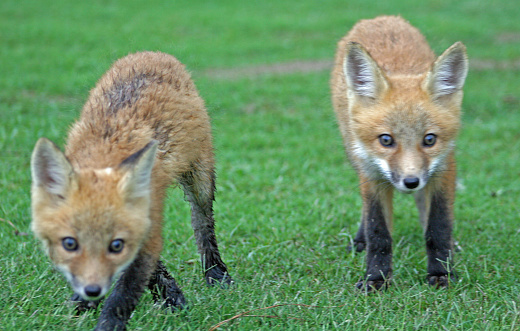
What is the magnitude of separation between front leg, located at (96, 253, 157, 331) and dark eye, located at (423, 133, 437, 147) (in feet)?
7.52

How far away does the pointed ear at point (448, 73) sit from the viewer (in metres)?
4.88

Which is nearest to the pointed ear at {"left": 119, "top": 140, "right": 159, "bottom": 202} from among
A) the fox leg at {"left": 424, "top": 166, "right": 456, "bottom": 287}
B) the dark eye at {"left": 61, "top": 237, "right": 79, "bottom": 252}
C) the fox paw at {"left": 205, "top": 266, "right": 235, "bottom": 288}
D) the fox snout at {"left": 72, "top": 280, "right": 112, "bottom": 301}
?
the dark eye at {"left": 61, "top": 237, "right": 79, "bottom": 252}

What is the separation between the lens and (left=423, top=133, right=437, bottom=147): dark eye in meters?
4.75

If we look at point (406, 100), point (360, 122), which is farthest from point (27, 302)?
point (406, 100)

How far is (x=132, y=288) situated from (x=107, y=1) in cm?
1779

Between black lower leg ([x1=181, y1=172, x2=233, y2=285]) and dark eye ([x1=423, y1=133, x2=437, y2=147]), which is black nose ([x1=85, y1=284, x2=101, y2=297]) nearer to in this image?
black lower leg ([x1=181, y1=172, x2=233, y2=285])

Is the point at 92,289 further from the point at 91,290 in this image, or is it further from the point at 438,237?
the point at 438,237

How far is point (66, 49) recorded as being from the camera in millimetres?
14219

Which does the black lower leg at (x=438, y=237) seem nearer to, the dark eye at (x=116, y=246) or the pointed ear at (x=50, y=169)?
the dark eye at (x=116, y=246)

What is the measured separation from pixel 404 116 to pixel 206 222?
186 centimetres

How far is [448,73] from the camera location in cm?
498

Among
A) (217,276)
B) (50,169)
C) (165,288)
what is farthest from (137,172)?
(217,276)

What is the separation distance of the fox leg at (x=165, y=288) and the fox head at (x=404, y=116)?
185 cm

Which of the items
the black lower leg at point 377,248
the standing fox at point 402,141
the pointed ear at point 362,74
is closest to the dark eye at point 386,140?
the standing fox at point 402,141
